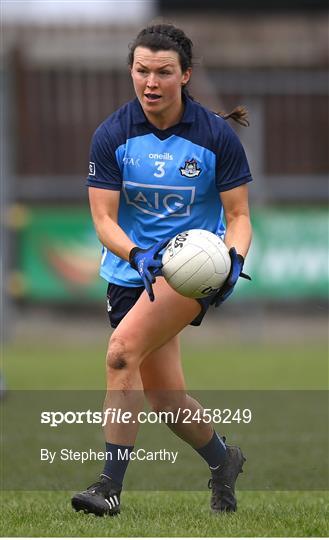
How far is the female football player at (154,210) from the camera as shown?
540cm

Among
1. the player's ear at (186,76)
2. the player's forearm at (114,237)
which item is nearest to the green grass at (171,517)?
the player's forearm at (114,237)

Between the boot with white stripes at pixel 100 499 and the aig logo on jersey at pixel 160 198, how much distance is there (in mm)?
1167

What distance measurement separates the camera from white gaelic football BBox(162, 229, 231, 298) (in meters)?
5.16

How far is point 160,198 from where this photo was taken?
555 cm

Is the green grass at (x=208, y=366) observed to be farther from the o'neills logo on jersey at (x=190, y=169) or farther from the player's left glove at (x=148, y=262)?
the player's left glove at (x=148, y=262)

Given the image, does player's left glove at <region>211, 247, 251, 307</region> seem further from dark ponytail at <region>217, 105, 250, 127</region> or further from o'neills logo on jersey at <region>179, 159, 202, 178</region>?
dark ponytail at <region>217, 105, 250, 127</region>

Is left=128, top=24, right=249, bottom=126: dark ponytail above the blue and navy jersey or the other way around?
above

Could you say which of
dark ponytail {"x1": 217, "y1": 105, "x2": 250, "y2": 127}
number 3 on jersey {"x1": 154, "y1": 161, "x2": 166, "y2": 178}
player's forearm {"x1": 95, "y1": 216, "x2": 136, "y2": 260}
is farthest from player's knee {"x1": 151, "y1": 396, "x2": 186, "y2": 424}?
dark ponytail {"x1": 217, "y1": 105, "x2": 250, "y2": 127}

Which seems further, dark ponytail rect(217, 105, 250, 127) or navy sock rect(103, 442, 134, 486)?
dark ponytail rect(217, 105, 250, 127)

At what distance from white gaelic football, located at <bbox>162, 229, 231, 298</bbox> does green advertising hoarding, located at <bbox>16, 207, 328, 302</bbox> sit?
34.8ft

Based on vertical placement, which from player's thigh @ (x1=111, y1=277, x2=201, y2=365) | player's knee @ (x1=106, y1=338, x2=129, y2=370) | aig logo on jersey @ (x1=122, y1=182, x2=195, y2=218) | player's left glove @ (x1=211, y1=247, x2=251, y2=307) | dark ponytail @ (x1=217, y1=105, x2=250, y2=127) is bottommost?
player's knee @ (x1=106, y1=338, x2=129, y2=370)

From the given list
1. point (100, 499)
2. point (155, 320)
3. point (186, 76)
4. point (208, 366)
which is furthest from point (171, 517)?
point (208, 366)

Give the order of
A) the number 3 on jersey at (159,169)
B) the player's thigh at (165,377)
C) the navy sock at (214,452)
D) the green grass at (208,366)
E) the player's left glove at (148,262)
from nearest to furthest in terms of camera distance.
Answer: the player's left glove at (148,262), the number 3 on jersey at (159,169), the player's thigh at (165,377), the navy sock at (214,452), the green grass at (208,366)

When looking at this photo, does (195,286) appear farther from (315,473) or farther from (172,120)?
(315,473)
